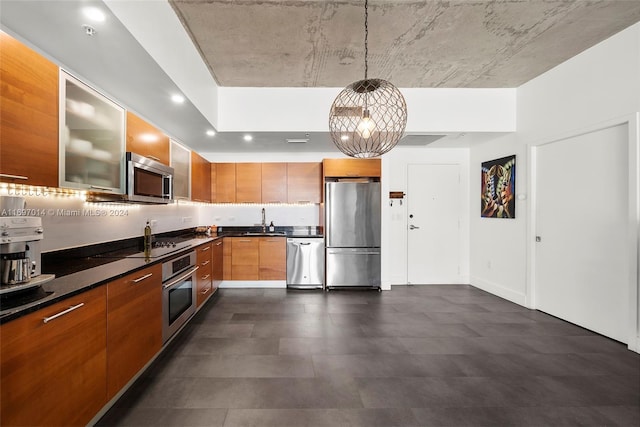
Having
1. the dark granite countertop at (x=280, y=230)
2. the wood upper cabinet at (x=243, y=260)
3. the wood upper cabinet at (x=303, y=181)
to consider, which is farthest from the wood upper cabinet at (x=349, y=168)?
the wood upper cabinet at (x=243, y=260)

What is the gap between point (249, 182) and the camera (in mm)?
4945

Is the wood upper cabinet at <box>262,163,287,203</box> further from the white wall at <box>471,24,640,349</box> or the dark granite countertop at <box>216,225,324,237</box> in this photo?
the white wall at <box>471,24,640,349</box>

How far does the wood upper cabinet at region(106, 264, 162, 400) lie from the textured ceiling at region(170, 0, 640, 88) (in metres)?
2.16

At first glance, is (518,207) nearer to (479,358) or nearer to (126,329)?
(479,358)

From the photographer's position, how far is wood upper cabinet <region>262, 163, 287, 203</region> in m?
4.95

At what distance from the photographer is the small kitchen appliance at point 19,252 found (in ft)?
3.93

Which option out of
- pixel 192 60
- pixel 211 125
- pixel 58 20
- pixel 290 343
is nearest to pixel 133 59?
pixel 58 20

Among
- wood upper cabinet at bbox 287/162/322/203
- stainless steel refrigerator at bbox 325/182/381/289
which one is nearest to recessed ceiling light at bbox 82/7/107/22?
stainless steel refrigerator at bbox 325/182/381/289

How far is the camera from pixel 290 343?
2672 millimetres

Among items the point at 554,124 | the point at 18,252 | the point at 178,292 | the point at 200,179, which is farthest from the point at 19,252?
the point at 554,124

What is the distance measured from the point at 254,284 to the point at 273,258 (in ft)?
1.76

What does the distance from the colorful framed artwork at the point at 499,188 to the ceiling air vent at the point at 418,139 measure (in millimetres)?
969

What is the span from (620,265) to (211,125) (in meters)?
4.60

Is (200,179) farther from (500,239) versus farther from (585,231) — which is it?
(585,231)
